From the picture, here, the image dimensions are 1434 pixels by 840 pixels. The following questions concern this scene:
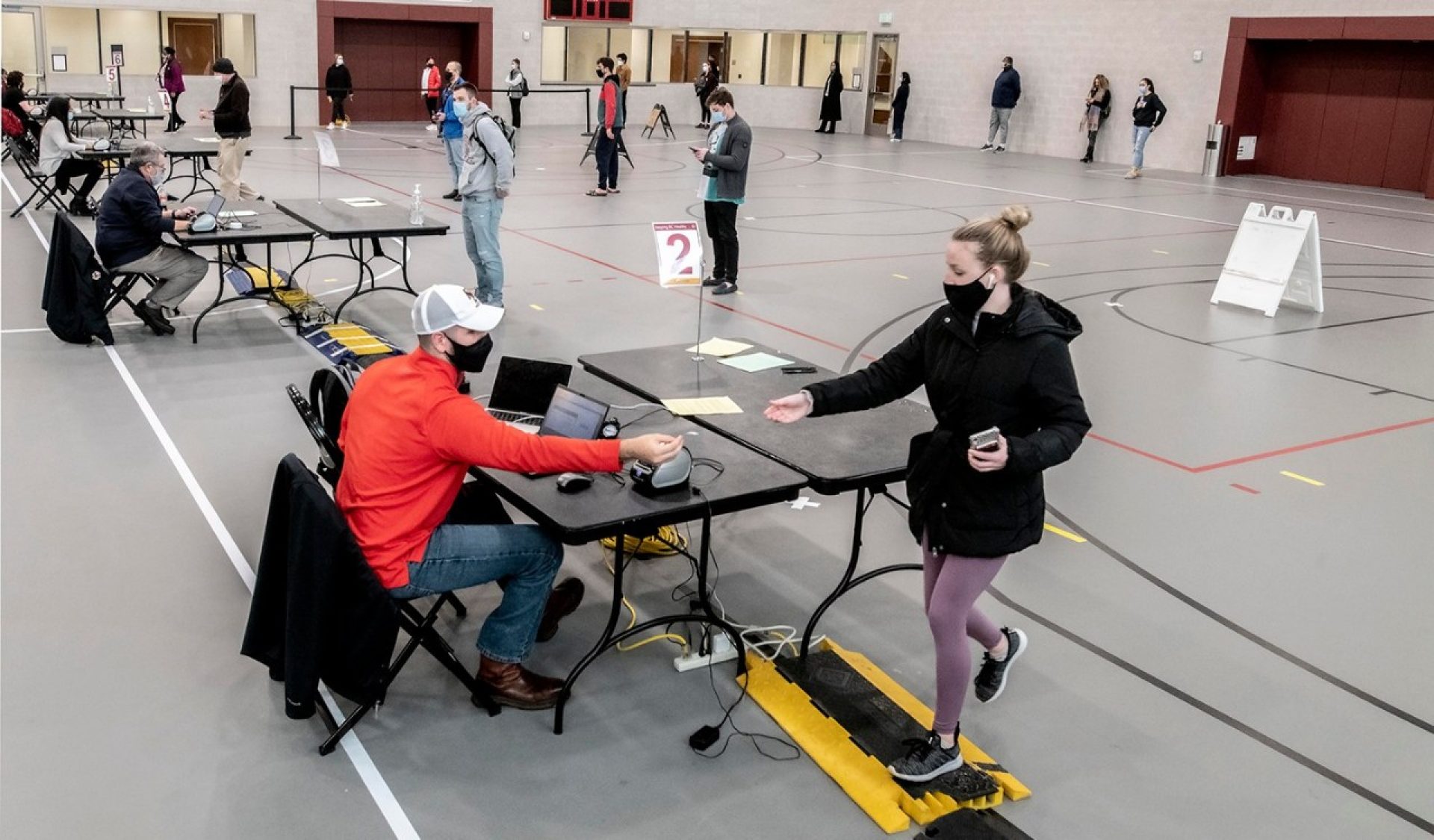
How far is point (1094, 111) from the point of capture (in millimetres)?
22672

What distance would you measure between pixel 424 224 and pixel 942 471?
20.8ft

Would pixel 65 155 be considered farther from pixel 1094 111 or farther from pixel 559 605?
pixel 1094 111

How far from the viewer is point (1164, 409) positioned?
7449mm

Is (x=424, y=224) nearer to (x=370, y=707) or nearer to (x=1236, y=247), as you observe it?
(x=370, y=707)

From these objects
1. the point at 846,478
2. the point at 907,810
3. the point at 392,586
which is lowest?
the point at 907,810

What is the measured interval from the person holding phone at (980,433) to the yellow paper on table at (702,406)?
3.52 ft

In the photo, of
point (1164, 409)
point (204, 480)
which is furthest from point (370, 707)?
point (1164, 409)

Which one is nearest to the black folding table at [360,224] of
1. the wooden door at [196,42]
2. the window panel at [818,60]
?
the wooden door at [196,42]

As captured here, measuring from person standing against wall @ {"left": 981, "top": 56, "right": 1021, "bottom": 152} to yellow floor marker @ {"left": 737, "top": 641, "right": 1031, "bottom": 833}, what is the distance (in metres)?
21.8

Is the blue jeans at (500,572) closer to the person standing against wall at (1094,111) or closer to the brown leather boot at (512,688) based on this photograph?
the brown leather boot at (512,688)

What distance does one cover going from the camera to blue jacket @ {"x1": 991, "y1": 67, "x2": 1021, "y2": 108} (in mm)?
23906

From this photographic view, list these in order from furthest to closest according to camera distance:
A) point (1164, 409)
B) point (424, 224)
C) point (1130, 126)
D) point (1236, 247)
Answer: point (1130, 126) < point (1236, 247) < point (424, 224) < point (1164, 409)

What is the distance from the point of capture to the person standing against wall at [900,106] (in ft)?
87.7

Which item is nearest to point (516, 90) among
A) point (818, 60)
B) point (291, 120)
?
point (291, 120)
